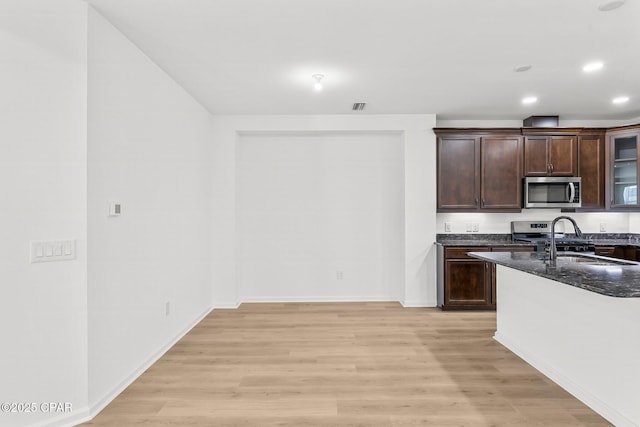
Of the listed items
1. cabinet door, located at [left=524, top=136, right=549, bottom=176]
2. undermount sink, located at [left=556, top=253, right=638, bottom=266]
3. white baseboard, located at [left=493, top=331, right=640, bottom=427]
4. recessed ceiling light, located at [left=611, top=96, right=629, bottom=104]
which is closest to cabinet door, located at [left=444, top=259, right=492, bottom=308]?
white baseboard, located at [left=493, top=331, right=640, bottom=427]

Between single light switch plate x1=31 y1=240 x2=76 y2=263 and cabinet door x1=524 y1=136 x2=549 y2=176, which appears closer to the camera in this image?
single light switch plate x1=31 y1=240 x2=76 y2=263

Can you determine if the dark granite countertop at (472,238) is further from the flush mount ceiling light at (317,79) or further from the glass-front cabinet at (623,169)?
the flush mount ceiling light at (317,79)

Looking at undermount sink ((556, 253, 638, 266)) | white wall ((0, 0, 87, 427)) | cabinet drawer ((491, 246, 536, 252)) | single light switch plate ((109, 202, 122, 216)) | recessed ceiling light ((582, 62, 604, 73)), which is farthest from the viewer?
cabinet drawer ((491, 246, 536, 252))

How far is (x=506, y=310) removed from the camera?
11.4 feet

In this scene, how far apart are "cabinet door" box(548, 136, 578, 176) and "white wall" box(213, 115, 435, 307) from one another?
1.61 m

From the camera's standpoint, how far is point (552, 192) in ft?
15.6

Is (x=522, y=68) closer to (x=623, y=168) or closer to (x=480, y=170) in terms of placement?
(x=480, y=170)

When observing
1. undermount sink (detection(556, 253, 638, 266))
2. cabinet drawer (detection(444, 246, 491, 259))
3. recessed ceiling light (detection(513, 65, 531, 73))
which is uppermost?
recessed ceiling light (detection(513, 65, 531, 73))

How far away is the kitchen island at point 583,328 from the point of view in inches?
81.4

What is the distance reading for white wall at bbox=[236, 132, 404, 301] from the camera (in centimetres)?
517

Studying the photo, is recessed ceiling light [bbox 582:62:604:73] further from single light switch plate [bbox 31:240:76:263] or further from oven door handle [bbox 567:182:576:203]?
single light switch plate [bbox 31:240:76:263]

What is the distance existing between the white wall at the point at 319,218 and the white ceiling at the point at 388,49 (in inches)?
35.1

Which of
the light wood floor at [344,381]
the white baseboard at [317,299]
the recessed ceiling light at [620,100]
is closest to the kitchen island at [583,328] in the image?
the light wood floor at [344,381]

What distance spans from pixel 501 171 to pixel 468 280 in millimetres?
1556
